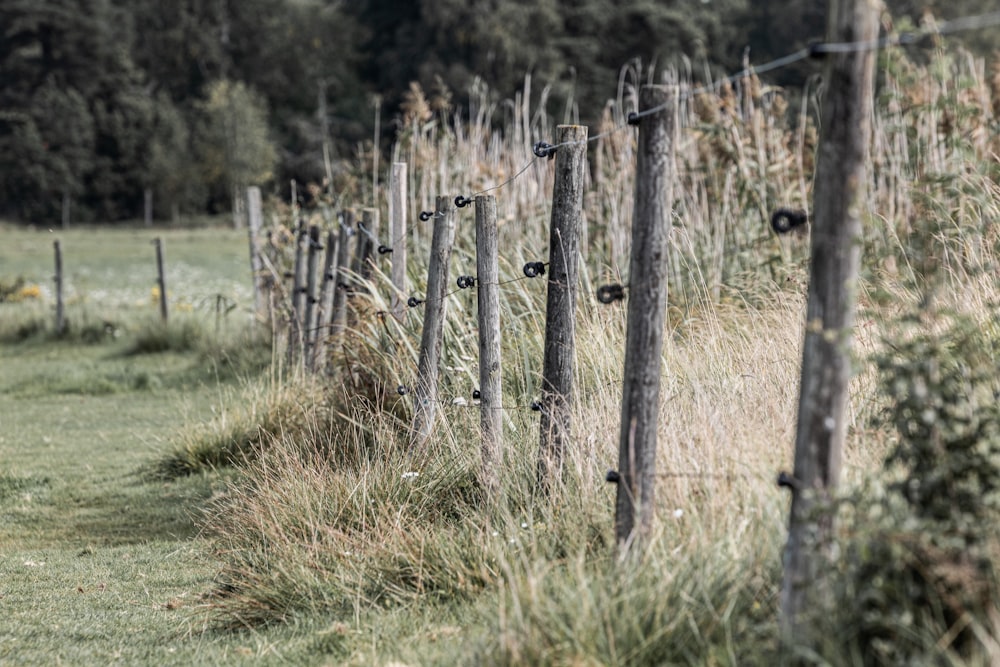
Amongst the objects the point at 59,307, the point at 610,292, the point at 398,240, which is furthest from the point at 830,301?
the point at 59,307

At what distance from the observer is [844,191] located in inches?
100

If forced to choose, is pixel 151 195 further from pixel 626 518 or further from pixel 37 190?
pixel 626 518

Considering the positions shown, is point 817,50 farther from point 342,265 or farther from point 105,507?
point 342,265

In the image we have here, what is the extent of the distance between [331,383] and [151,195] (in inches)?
1958

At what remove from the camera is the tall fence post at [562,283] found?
14.5 feet

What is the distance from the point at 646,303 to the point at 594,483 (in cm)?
99

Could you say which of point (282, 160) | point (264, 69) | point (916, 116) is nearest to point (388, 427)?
point (916, 116)

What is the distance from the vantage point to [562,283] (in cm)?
448

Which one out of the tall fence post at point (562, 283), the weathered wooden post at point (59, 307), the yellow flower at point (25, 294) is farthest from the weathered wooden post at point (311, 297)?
the yellow flower at point (25, 294)

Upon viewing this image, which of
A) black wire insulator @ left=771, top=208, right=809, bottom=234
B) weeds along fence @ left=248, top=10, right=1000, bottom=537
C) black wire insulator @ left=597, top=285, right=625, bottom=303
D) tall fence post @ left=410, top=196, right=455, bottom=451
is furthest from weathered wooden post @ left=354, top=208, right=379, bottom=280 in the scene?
black wire insulator @ left=771, top=208, right=809, bottom=234

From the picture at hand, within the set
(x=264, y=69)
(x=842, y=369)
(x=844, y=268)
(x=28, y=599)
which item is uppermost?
(x=264, y=69)

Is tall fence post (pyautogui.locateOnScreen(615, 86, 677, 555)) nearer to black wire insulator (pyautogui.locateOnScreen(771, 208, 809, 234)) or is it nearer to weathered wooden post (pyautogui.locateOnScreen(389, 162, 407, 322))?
black wire insulator (pyautogui.locateOnScreen(771, 208, 809, 234))

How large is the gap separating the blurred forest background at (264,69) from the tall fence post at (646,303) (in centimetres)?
3335

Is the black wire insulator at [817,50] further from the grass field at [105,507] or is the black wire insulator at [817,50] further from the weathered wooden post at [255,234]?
the weathered wooden post at [255,234]
